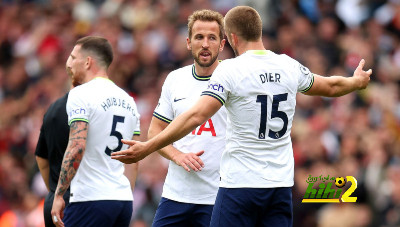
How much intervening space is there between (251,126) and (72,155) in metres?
1.83

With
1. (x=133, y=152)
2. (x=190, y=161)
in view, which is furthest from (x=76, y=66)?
(x=133, y=152)

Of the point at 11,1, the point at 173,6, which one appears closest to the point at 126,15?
the point at 173,6

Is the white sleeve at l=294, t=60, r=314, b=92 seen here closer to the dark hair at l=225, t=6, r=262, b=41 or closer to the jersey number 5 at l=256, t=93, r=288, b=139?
the jersey number 5 at l=256, t=93, r=288, b=139

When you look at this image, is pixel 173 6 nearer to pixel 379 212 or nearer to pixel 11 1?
pixel 11 1

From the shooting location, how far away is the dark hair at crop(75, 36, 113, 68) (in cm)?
784

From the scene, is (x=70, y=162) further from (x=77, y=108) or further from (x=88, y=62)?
(x=88, y=62)

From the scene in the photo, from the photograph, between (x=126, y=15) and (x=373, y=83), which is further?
(x=126, y=15)

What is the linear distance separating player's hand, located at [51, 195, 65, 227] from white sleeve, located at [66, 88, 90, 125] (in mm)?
693

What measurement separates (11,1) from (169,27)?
227 inches

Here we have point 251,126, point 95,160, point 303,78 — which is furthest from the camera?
point 95,160

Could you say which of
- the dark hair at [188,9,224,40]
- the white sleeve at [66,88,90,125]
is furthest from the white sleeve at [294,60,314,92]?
the white sleeve at [66,88,90,125]

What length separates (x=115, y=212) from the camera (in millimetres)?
7492

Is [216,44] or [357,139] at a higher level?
[216,44]

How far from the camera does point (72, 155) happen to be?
718 cm
